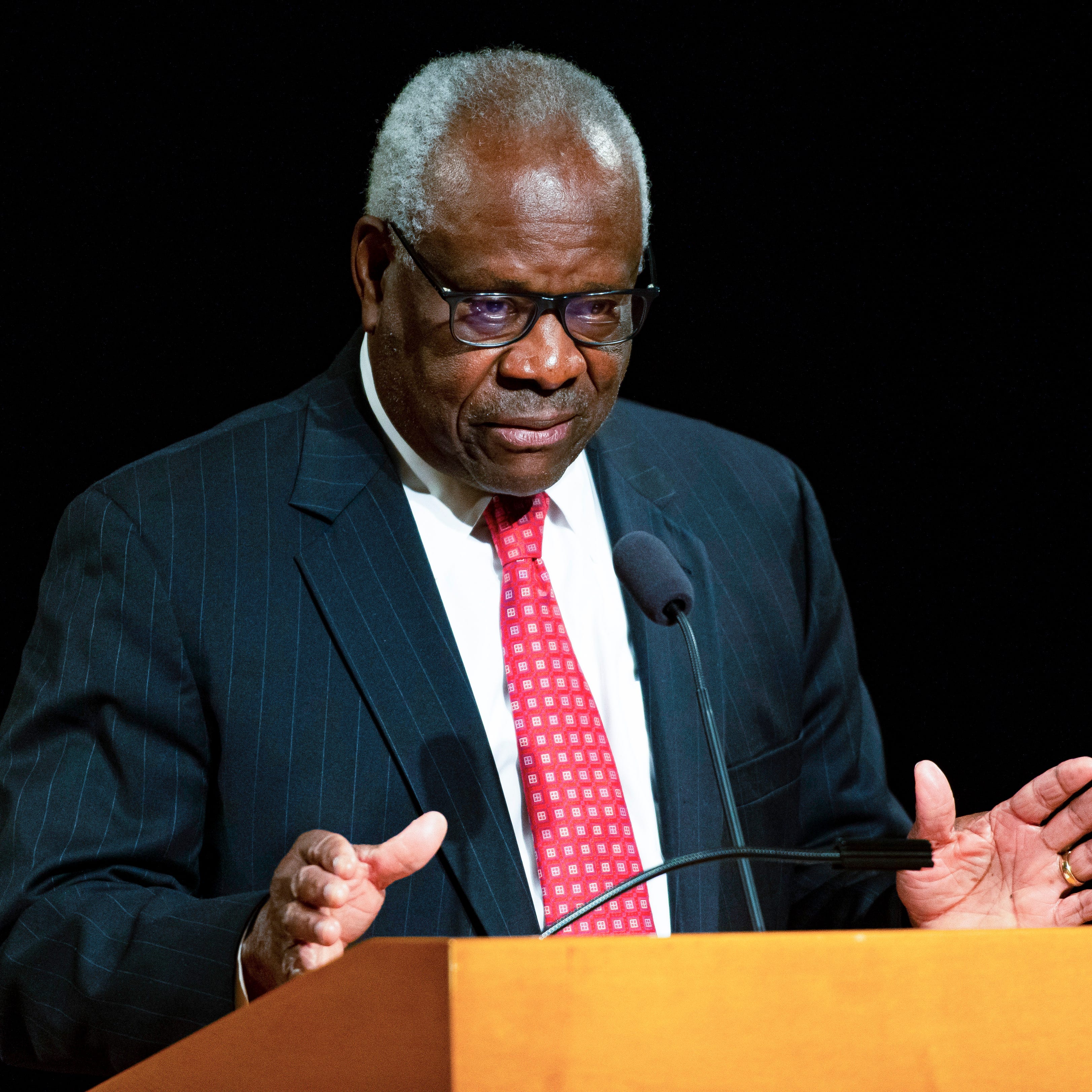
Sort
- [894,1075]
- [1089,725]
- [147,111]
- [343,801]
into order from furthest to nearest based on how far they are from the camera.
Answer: [1089,725], [147,111], [343,801], [894,1075]

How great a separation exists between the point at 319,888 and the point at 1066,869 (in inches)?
33.7

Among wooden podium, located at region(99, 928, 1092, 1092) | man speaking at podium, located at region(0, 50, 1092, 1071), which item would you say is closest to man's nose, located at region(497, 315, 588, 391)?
man speaking at podium, located at region(0, 50, 1092, 1071)

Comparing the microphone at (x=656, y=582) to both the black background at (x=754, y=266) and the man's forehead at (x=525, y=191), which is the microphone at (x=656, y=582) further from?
the black background at (x=754, y=266)

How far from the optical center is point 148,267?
2.29 meters

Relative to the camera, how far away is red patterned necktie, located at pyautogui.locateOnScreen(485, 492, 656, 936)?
165 centimetres

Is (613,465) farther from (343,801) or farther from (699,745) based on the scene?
(343,801)

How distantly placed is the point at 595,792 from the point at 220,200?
1229 mm

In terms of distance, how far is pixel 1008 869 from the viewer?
1510 millimetres

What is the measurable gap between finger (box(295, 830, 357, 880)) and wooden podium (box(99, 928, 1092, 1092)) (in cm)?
23

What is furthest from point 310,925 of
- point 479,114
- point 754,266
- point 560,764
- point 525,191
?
point 754,266

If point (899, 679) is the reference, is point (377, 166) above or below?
above

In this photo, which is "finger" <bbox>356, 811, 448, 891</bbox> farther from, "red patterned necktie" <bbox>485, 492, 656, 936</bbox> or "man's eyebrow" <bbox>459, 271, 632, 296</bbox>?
"man's eyebrow" <bbox>459, 271, 632, 296</bbox>

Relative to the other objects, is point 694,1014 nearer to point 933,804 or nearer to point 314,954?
point 314,954

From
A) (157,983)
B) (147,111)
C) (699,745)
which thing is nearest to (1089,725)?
(699,745)
